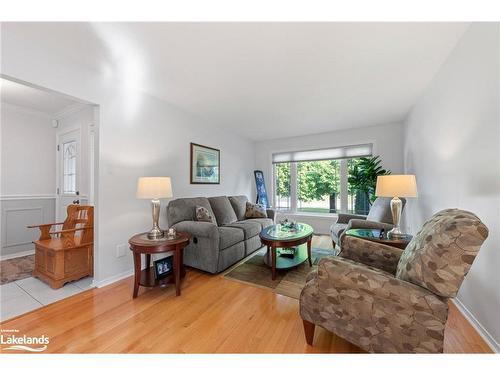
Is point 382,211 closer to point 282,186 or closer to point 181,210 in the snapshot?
point 282,186

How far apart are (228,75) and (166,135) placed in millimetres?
1308

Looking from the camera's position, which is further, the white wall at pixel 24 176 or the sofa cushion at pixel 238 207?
the sofa cushion at pixel 238 207

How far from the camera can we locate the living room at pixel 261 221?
3.94ft

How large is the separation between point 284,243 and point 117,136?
2.28 meters

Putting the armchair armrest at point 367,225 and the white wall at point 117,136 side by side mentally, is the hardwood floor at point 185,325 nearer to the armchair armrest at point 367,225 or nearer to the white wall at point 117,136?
the white wall at point 117,136

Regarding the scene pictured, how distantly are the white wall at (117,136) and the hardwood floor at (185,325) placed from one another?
55 centimetres

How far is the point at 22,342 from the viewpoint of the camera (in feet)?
4.54

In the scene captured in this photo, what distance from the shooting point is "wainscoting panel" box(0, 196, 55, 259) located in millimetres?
2959

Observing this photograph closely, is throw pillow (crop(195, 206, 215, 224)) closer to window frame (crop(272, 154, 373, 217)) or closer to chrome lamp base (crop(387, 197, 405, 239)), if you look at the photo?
chrome lamp base (crop(387, 197, 405, 239))

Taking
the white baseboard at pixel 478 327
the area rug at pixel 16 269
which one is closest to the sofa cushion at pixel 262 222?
the white baseboard at pixel 478 327

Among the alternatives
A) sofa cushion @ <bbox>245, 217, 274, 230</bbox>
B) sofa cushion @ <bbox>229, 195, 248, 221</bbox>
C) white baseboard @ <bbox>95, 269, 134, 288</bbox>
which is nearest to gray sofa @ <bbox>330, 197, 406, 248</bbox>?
sofa cushion @ <bbox>245, 217, 274, 230</bbox>

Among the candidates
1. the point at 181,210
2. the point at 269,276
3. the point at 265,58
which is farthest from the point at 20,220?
the point at 265,58
